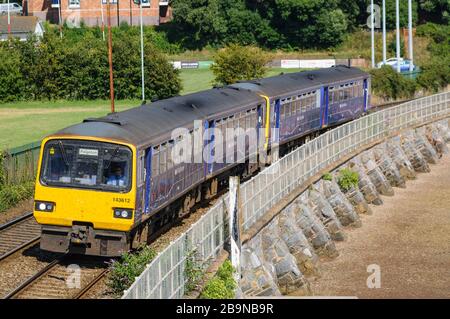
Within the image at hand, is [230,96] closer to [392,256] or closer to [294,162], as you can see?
[294,162]

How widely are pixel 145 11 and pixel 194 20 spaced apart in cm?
939

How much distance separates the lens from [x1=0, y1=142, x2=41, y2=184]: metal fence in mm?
28047

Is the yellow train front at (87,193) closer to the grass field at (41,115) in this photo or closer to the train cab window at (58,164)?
the train cab window at (58,164)

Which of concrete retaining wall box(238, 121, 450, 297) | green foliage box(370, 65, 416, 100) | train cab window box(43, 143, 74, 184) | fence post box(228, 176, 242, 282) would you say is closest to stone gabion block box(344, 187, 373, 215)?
concrete retaining wall box(238, 121, 450, 297)

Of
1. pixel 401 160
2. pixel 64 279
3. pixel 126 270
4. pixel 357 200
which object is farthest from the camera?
pixel 401 160

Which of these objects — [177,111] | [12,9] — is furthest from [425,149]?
[12,9]

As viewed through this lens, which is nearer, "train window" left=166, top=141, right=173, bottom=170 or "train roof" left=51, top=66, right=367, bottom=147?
"train roof" left=51, top=66, right=367, bottom=147

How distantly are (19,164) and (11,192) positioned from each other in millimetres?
2334

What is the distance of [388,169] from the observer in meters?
36.9

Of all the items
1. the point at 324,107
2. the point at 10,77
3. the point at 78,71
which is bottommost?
the point at 324,107

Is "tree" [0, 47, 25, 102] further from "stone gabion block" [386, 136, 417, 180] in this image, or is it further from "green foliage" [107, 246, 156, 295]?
"green foliage" [107, 246, 156, 295]

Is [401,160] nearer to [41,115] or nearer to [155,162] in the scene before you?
[155,162]

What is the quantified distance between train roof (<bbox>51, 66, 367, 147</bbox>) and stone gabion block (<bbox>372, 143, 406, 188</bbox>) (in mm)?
4025

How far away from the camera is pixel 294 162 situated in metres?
26.0
